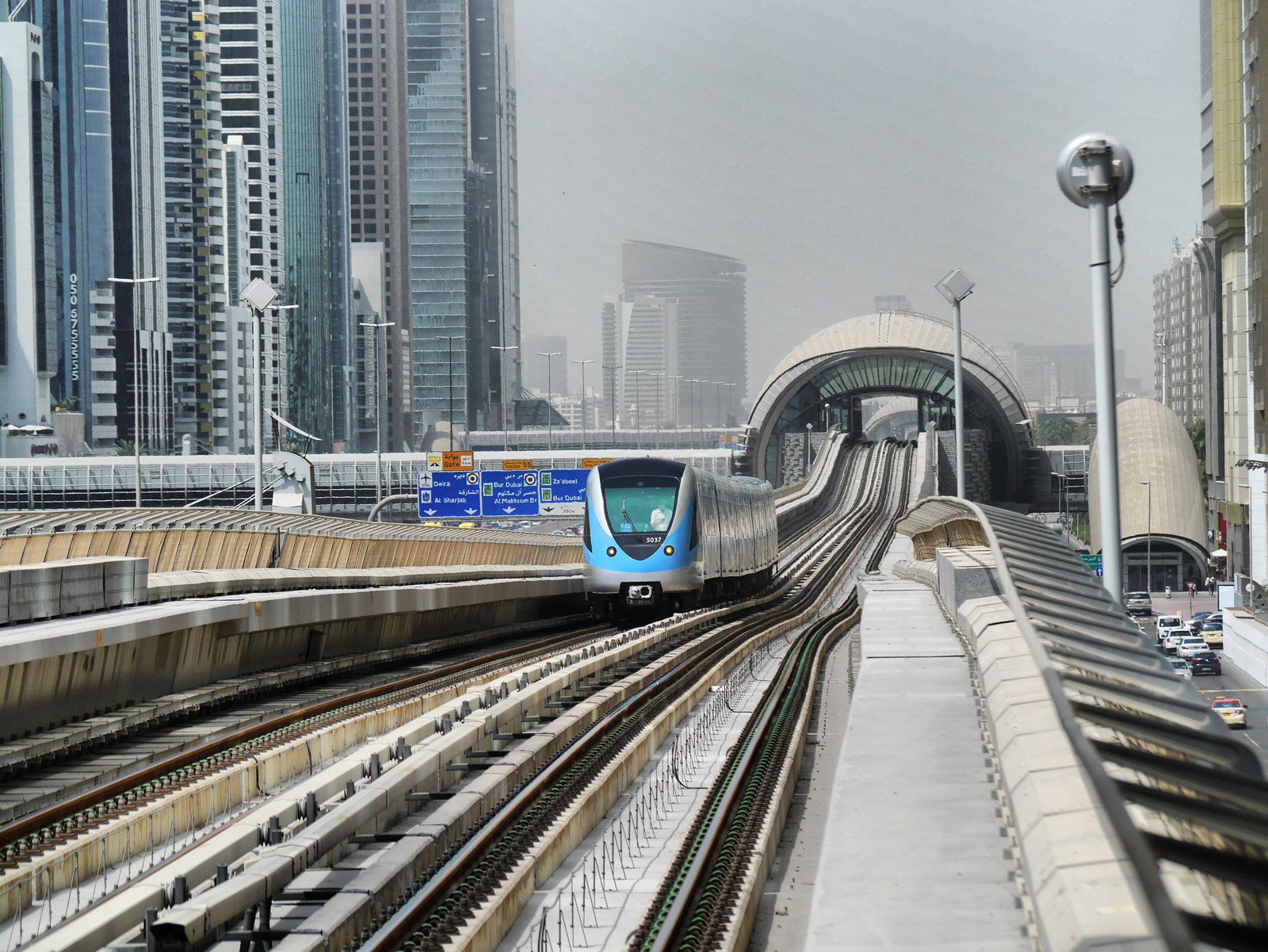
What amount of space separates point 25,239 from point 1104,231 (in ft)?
332

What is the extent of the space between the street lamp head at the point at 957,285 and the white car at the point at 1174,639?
1712cm

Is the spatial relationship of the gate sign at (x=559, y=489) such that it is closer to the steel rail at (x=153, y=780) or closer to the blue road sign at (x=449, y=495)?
the blue road sign at (x=449, y=495)

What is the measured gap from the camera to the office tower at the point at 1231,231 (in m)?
67.0

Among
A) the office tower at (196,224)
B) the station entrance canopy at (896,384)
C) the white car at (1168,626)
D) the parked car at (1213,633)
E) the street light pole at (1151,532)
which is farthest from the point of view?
the office tower at (196,224)

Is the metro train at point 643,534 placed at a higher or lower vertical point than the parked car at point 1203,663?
higher

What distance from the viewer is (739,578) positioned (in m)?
33.3

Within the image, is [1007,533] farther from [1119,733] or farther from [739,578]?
[739,578]

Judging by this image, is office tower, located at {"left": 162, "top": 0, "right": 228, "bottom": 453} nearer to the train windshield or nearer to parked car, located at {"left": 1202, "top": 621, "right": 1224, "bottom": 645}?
parked car, located at {"left": 1202, "top": 621, "right": 1224, "bottom": 645}

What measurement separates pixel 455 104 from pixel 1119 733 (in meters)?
196

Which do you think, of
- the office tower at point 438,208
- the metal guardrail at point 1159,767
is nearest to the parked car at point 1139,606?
the metal guardrail at point 1159,767

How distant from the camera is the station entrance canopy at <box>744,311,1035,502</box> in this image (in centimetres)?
8756

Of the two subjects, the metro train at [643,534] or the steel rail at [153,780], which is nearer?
the steel rail at [153,780]

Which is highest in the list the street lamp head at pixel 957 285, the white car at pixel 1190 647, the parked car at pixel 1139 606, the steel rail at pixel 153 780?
the street lamp head at pixel 957 285

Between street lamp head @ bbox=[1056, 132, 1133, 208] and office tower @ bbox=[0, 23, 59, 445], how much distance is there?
3738 inches
